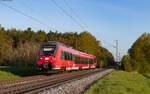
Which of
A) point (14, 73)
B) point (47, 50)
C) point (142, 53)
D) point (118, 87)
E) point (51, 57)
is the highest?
point (142, 53)

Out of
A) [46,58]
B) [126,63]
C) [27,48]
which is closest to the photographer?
[46,58]

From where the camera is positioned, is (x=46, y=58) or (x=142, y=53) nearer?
(x=46, y=58)

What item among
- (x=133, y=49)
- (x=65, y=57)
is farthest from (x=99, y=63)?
(x=65, y=57)

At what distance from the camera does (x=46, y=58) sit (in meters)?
22.5

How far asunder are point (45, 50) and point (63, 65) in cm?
324

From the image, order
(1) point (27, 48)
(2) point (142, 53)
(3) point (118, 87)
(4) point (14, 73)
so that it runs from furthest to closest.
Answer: (2) point (142, 53)
(1) point (27, 48)
(4) point (14, 73)
(3) point (118, 87)

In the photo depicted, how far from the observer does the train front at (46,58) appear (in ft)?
73.4

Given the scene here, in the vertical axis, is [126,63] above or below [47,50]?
below

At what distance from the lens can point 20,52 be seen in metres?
58.4

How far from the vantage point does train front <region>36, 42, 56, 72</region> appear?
22.4 m

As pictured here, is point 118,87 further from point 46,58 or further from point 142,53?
point 142,53

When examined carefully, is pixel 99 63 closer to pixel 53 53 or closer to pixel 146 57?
pixel 146 57

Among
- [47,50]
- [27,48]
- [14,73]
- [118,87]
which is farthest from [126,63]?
[118,87]

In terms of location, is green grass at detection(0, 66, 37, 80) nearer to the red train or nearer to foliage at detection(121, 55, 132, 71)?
the red train
